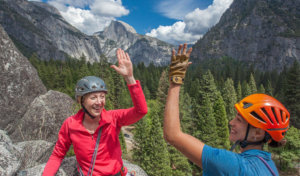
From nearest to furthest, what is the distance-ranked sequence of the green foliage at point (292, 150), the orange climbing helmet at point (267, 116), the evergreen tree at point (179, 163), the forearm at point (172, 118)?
the forearm at point (172, 118)
the orange climbing helmet at point (267, 116)
the evergreen tree at point (179, 163)
the green foliage at point (292, 150)

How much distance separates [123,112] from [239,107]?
219 centimetres

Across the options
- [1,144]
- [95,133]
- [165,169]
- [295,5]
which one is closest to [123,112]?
[95,133]

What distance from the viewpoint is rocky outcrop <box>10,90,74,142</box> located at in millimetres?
11489

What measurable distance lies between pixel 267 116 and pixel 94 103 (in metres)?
2.94

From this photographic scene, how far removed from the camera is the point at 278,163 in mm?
28906

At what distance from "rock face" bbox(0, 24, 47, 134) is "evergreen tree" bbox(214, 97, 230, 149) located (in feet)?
72.3

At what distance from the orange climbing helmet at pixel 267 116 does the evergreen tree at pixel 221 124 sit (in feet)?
75.0

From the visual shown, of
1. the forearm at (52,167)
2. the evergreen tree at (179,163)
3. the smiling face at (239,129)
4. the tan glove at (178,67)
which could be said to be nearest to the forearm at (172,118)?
the tan glove at (178,67)

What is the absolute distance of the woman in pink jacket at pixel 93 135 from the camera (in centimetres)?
332

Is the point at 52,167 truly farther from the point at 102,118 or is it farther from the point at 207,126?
the point at 207,126

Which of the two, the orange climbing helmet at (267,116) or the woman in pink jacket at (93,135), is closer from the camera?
the orange climbing helmet at (267,116)

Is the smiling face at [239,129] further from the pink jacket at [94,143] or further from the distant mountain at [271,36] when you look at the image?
the distant mountain at [271,36]

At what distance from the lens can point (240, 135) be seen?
223 cm

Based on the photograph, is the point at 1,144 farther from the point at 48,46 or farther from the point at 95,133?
the point at 48,46
